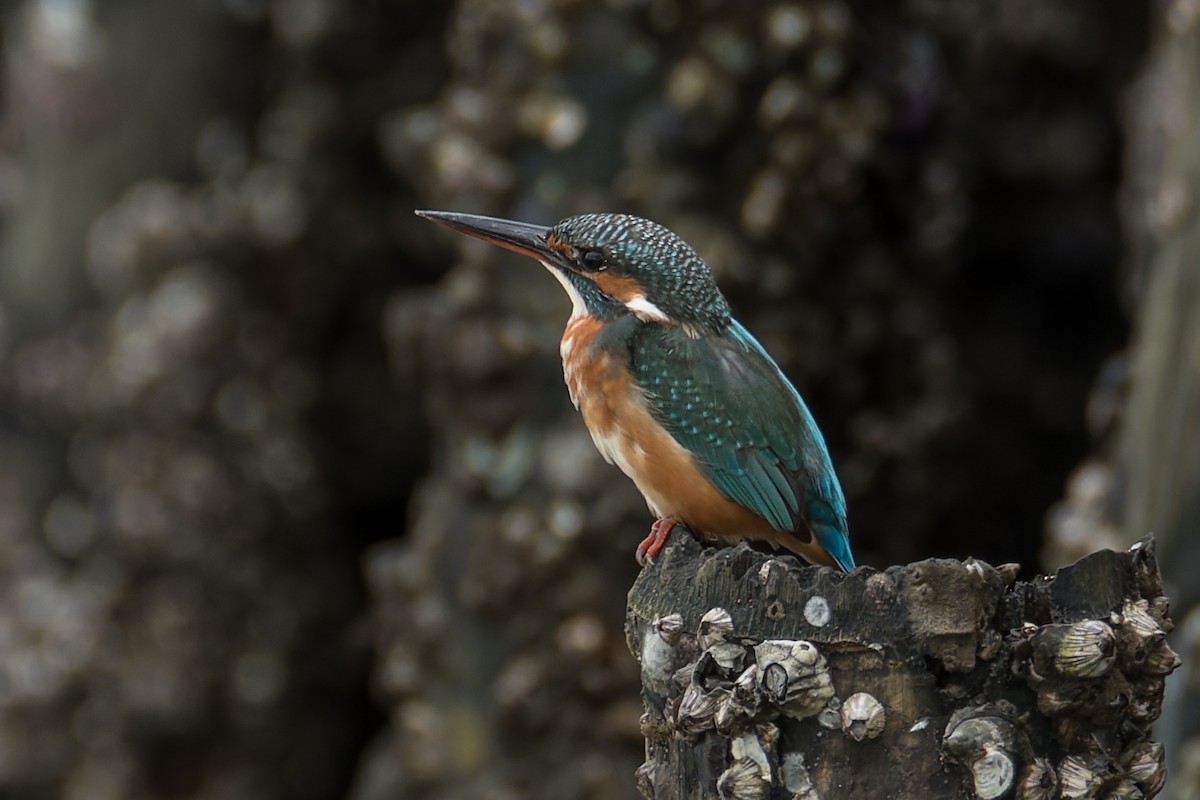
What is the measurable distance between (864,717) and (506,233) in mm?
1494

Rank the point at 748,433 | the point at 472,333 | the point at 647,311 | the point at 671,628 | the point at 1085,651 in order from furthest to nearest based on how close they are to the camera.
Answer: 1. the point at 472,333
2. the point at 647,311
3. the point at 748,433
4. the point at 671,628
5. the point at 1085,651

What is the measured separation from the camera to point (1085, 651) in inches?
72.1

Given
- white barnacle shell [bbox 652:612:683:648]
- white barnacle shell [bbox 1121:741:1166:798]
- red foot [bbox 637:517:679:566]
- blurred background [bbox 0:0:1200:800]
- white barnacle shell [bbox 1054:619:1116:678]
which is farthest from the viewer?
blurred background [bbox 0:0:1200:800]

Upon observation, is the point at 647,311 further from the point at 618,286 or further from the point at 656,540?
the point at 656,540

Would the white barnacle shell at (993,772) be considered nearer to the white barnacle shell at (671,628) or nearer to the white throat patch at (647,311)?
the white barnacle shell at (671,628)

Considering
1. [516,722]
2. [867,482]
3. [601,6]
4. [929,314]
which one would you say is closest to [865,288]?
[929,314]

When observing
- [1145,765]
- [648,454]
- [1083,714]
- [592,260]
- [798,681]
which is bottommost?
[1145,765]

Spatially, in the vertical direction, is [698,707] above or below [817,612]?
below

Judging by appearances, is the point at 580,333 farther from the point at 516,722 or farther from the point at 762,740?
the point at 516,722

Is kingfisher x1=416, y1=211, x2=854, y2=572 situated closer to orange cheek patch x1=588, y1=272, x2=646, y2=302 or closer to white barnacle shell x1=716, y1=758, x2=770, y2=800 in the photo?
orange cheek patch x1=588, y1=272, x2=646, y2=302

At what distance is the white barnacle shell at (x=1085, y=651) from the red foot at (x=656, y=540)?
93cm

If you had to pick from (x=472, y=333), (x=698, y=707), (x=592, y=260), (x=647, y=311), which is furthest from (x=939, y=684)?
(x=472, y=333)

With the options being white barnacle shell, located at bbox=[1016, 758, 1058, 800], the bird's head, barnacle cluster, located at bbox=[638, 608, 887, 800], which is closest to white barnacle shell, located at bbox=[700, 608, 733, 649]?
barnacle cluster, located at bbox=[638, 608, 887, 800]

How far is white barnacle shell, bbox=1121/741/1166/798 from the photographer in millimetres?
1934
